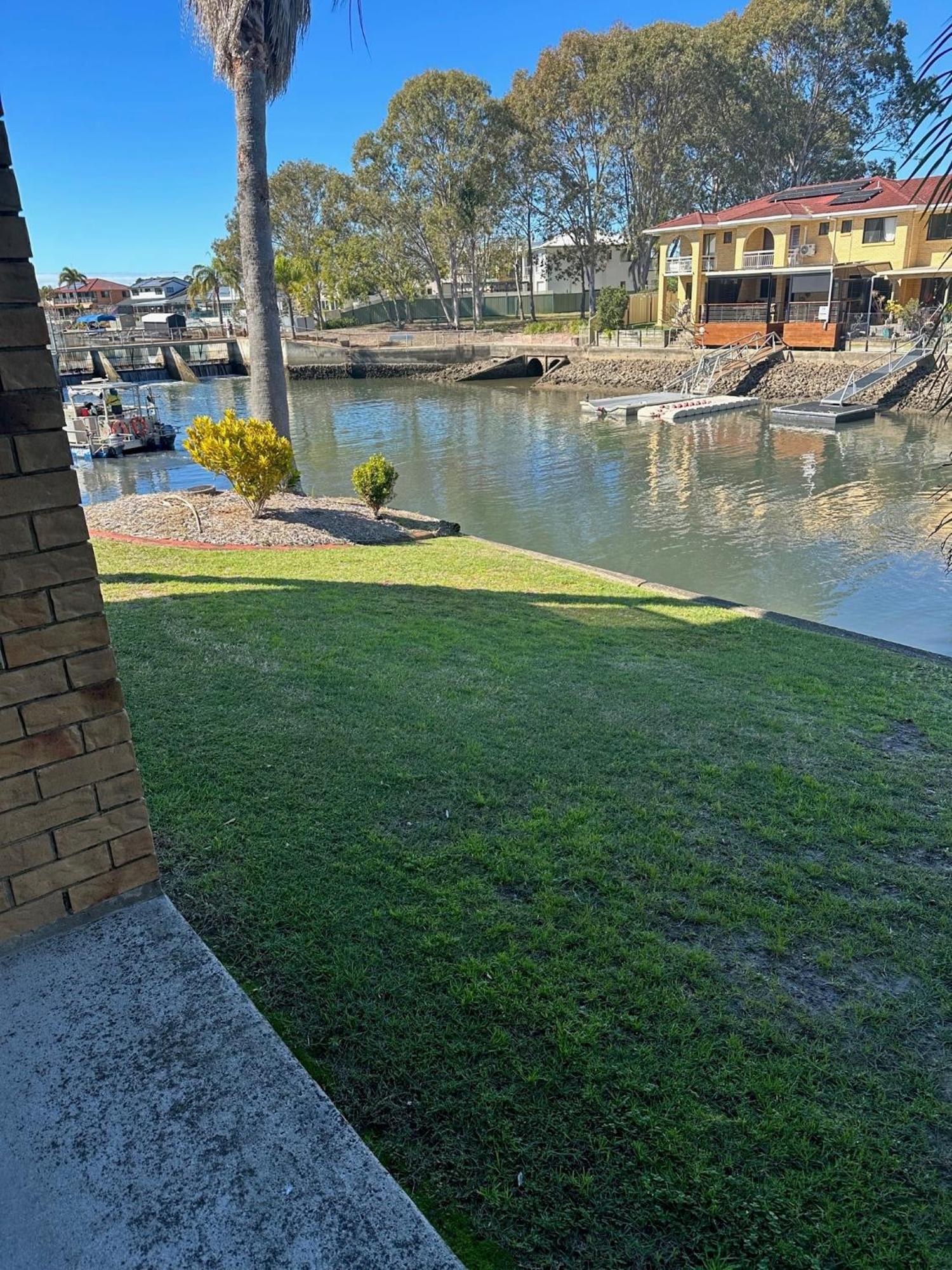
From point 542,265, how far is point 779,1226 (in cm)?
7837

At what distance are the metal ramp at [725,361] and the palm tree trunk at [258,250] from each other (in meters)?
26.1

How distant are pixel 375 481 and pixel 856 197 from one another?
35685 millimetres

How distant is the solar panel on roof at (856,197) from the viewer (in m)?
38.0

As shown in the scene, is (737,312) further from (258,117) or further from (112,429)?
(258,117)

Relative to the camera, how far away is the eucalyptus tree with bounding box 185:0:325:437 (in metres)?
12.6

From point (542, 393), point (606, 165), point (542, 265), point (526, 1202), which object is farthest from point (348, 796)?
point (542, 265)

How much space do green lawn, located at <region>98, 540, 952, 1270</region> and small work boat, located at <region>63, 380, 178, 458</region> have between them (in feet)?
76.2

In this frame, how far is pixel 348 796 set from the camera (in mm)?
4086

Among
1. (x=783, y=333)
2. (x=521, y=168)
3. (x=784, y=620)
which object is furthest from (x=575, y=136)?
(x=784, y=620)

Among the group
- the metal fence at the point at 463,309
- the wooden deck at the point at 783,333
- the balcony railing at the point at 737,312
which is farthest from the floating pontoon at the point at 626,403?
the metal fence at the point at 463,309

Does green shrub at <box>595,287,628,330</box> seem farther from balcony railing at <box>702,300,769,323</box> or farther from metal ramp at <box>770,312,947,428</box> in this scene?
metal ramp at <box>770,312,947,428</box>

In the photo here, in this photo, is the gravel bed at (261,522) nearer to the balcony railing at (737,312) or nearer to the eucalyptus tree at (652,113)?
the balcony railing at (737,312)

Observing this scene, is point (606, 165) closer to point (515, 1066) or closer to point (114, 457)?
point (114, 457)

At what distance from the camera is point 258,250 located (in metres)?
13.7
